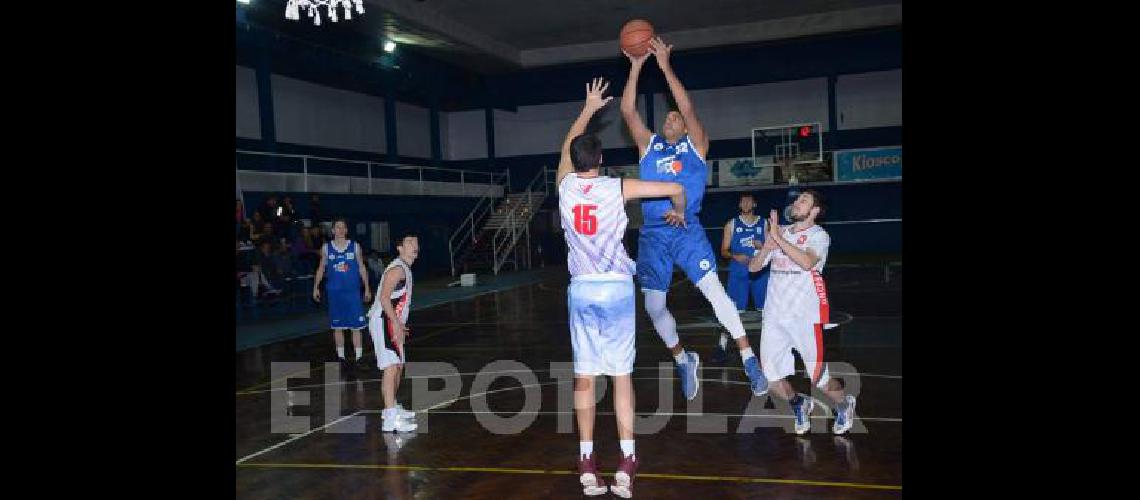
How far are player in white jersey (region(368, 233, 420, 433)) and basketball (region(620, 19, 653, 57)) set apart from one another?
2.16m

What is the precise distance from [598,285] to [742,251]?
547 cm

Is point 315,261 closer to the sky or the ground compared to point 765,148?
closer to the ground

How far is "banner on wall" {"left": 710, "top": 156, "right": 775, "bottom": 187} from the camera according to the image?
2645cm

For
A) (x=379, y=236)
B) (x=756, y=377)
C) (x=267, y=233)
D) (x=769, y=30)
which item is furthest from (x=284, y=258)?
(x=769, y=30)

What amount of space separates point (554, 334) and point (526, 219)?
50.1ft

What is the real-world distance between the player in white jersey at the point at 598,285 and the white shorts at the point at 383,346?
2.10 meters

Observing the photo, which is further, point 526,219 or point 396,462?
point 526,219

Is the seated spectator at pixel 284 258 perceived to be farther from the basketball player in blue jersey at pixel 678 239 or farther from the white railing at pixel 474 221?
the basketball player in blue jersey at pixel 678 239

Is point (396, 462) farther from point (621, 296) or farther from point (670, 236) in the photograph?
point (670, 236)

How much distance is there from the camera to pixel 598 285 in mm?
4543

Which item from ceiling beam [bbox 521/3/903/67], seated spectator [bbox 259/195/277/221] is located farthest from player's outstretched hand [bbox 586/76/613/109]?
ceiling beam [bbox 521/3/903/67]

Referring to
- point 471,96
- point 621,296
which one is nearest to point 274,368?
point 621,296
